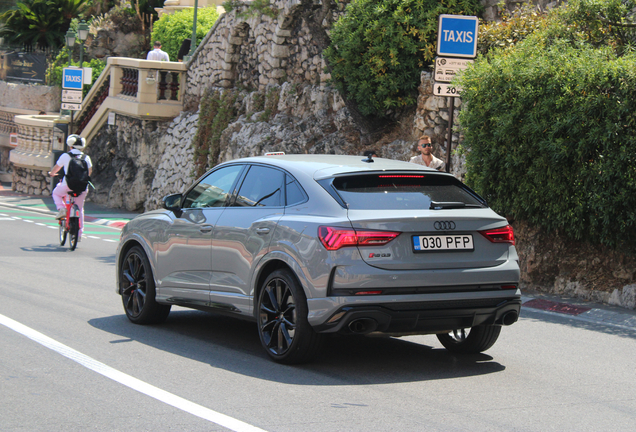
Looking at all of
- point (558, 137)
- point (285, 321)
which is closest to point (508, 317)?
point (285, 321)

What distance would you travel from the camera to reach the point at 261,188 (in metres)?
7.11

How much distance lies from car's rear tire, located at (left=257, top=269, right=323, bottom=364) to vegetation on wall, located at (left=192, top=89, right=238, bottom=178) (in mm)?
16674

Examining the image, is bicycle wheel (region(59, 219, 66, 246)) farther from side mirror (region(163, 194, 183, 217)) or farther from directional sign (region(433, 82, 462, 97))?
side mirror (region(163, 194, 183, 217))

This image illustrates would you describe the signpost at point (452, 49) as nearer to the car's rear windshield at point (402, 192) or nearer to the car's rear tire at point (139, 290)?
the car's rear tire at point (139, 290)

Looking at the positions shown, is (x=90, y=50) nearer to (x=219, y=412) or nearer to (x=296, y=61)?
(x=296, y=61)

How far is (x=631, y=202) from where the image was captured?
9609 mm

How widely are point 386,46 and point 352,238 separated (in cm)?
1095

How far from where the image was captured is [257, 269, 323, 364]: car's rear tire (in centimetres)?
625

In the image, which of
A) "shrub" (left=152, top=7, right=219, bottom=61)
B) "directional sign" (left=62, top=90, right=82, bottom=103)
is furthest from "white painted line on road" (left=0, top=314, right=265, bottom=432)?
"shrub" (left=152, top=7, right=219, bottom=61)

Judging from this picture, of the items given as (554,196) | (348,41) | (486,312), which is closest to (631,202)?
(554,196)

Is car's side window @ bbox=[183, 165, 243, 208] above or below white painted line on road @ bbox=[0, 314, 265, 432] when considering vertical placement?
above

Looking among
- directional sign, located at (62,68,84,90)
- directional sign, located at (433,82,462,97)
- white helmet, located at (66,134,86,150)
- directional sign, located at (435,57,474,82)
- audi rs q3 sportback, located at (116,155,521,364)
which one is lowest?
audi rs q3 sportback, located at (116,155,521,364)

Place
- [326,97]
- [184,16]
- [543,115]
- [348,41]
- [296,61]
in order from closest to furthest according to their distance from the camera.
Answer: [543,115] → [348,41] → [326,97] → [296,61] → [184,16]

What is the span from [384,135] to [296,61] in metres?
4.61
